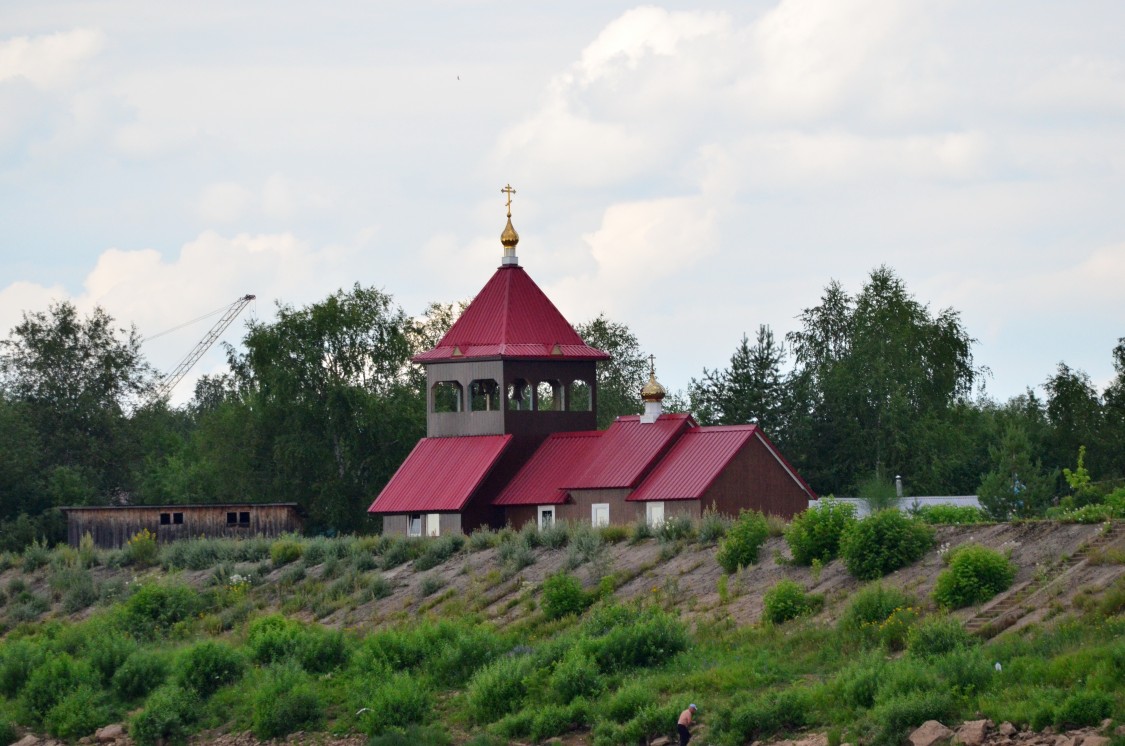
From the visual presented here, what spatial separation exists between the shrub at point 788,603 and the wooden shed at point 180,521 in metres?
29.4

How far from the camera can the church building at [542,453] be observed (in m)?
49.9

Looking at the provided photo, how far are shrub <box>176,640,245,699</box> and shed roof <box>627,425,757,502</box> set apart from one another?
14192 mm

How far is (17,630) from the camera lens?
49719mm

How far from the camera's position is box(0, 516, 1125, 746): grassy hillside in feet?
93.9

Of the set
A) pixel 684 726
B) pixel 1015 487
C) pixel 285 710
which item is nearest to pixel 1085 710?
pixel 684 726

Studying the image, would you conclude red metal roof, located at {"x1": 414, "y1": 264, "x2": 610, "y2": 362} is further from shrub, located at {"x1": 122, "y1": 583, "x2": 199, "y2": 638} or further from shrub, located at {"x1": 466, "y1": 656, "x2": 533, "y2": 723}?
shrub, located at {"x1": 466, "y1": 656, "x2": 533, "y2": 723}

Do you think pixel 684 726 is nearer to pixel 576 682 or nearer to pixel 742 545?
pixel 576 682

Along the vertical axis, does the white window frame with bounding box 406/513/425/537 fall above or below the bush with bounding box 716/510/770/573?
above

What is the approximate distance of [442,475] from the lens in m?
54.5

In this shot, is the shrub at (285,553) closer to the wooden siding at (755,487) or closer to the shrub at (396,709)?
the wooden siding at (755,487)

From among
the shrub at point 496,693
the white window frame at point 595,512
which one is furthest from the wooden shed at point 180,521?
the shrub at point 496,693

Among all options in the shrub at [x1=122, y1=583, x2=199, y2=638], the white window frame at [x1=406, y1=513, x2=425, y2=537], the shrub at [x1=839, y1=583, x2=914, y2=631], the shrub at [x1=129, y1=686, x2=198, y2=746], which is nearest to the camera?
the shrub at [x1=839, y1=583, x2=914, y2=631]

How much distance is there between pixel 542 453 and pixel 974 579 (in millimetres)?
23899

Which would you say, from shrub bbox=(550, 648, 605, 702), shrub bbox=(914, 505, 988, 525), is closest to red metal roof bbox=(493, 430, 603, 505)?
shrub bbox=(914, 505, 988, 525)
